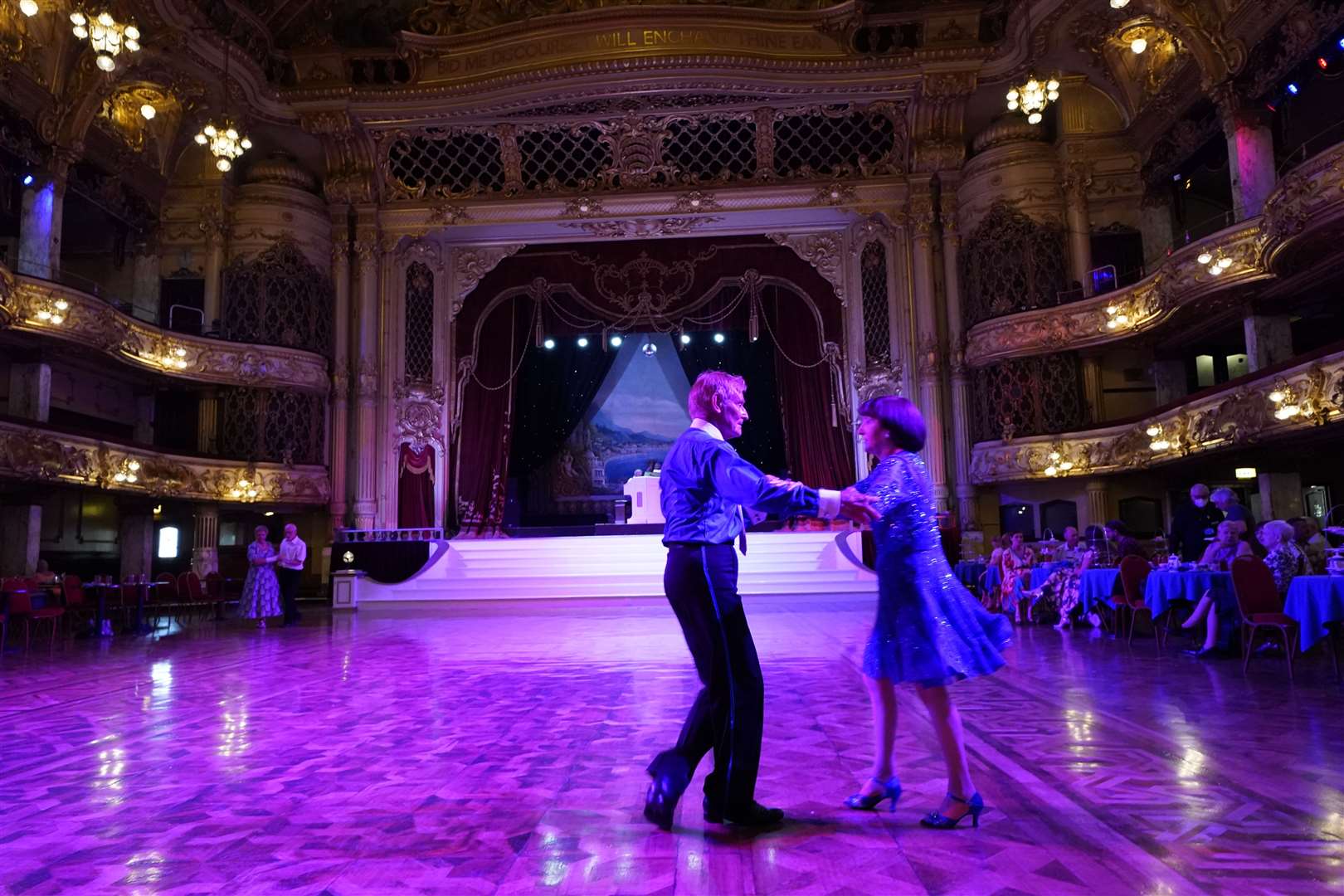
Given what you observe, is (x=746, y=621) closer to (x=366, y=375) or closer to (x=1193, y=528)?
(x=1193, y=528)

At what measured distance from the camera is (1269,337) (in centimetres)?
1356

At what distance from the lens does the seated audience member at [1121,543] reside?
8.95 m

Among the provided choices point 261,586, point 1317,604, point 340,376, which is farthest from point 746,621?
point 340,376

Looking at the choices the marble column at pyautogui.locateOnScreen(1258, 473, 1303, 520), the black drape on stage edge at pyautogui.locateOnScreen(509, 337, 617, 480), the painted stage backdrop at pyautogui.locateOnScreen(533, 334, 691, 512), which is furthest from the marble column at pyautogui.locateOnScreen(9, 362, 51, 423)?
the marble column at pyautogui.locateOnScreen(1258, 473, 1303, 520)

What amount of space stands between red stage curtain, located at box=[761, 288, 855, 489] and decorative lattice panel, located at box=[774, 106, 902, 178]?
276cm

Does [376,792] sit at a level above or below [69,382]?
below

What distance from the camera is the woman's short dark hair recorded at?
2.95 meters

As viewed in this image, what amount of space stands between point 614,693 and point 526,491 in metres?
16.8

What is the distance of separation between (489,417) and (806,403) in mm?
6866

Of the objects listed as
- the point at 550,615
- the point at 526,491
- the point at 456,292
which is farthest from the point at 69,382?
the point at 550,615

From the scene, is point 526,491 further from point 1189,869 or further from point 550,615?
point 1189,869

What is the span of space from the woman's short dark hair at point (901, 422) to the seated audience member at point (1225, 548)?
549cm

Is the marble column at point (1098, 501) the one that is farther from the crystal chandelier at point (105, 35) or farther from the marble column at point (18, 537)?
the marble column at point (18, 537)

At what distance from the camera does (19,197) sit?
50.0 feet
